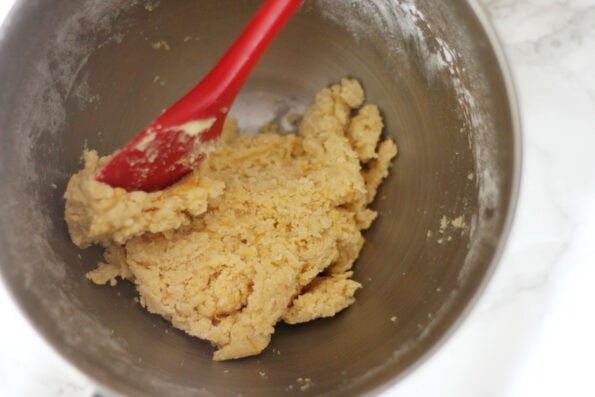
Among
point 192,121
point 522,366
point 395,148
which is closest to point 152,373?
point 192,121

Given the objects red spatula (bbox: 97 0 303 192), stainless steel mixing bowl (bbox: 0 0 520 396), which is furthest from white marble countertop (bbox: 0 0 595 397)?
red spatula (bbox: 97 0 303 192)

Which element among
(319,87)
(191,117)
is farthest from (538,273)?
(191,117)

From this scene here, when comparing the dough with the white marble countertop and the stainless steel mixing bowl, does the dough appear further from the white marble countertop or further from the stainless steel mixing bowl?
the white marble countertop

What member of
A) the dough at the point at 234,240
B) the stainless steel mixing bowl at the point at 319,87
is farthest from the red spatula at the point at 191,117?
the stainless steel mixing bowl at the point at 319,87

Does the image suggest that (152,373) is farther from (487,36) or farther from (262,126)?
(487,36)

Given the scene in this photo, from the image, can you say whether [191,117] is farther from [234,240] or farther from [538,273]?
[538,273]
